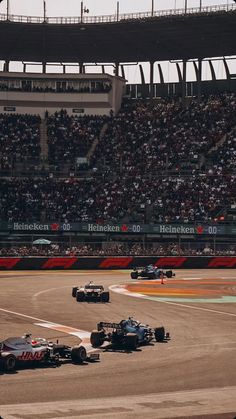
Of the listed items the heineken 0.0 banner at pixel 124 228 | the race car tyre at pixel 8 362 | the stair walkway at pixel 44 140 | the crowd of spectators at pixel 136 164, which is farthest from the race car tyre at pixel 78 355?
the stair walkway at pixel 44 140

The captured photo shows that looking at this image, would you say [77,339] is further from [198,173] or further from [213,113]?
[213,113]

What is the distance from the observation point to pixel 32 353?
851 inches

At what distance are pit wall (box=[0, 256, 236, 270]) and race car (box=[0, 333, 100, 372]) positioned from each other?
3625 centimetres

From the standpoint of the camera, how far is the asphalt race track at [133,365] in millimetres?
16859

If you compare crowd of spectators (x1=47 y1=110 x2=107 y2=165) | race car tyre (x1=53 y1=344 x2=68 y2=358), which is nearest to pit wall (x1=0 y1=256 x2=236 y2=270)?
crowd of spectators (x1=47 y1=110 x2=107 y2=165)

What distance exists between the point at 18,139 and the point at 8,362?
63.9m

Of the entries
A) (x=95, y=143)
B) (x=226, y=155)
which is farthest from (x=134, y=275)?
(x=95, y=143)

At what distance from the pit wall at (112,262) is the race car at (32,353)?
36251 millimetres

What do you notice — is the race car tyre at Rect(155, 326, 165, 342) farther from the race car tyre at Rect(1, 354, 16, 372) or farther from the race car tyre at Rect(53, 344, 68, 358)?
the race car tyre at Rect(1, 354, 16, 372)

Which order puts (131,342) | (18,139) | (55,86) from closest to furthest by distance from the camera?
(131,342)
(18,139)
(55,86)

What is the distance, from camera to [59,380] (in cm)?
1972

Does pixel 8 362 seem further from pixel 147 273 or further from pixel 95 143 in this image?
pixel 95 143

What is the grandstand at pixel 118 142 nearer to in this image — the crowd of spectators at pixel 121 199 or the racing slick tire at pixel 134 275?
the crowd of spectators at pixel 121 199

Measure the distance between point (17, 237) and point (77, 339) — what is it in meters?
44.8
